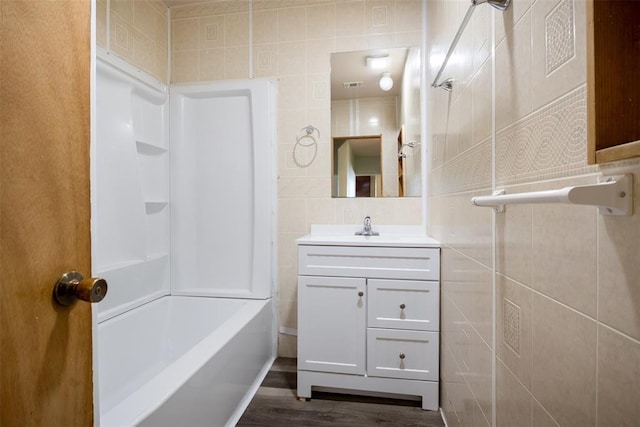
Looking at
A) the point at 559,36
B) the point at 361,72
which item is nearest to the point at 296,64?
the point at 361,72

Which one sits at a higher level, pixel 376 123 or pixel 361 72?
pixel 361 72

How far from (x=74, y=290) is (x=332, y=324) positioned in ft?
4.04

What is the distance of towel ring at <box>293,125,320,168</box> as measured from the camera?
2.01 m

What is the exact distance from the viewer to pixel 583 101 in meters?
0.48

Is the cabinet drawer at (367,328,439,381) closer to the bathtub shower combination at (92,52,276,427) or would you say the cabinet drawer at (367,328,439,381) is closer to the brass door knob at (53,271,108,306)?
the bathtub shower combination at (92,52,276,427)

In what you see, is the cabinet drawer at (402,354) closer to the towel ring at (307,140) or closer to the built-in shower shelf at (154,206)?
the towel ring at (307,140)

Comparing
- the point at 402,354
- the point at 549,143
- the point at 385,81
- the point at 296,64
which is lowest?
the point at 402,354

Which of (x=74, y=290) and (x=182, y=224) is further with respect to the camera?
(x=182, y=224)

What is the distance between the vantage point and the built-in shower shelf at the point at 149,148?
6.18 feet

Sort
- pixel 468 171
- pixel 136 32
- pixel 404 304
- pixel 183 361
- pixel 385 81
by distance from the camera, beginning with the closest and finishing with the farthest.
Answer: pixel 468 171 → pixel 183 361 → pixel 404 304 → pixel 136 32 → pixel 385 81

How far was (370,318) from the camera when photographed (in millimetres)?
1532

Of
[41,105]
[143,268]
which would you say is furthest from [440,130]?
[143,268]

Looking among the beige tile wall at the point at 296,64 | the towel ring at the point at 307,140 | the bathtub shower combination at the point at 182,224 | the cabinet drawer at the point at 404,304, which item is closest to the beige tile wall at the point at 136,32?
the bathtub shower combination at the point at 182,224

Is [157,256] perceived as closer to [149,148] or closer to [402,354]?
[149,148]
